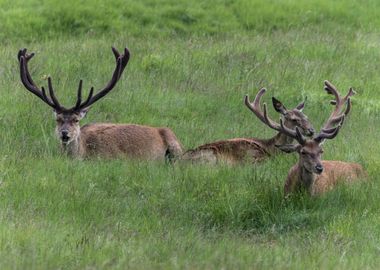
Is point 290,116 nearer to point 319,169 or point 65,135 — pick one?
point 319,169

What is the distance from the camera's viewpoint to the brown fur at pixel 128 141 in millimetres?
11438

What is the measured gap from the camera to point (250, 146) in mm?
11453

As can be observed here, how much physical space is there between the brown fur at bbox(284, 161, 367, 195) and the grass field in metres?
0.19

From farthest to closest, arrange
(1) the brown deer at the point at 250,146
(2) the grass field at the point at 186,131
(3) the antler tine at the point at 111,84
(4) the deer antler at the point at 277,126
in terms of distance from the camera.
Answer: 1. (1) the brown deer at the point at 250,146
2. (3) the antler tine at the point at 111,84
3. (4) the deer antler at the point at 277,126
4. (2) the grass field at the point at 186,131

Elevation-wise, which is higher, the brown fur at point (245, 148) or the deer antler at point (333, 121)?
the deer antler at point (333, 121)

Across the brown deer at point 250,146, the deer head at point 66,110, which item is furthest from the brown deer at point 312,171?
the deer head at point 66,110

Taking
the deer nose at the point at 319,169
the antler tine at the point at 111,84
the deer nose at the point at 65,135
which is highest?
the antler tine at the point at 111,84

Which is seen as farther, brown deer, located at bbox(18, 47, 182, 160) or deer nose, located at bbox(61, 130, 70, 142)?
brown deer, located at bbox(18, 47, 182, 160)

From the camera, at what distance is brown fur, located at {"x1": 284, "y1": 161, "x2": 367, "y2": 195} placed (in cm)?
946

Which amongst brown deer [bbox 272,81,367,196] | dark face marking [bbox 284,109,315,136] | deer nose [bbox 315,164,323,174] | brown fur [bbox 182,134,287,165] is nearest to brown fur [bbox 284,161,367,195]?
brown deer [bbox 272,81,367,196]

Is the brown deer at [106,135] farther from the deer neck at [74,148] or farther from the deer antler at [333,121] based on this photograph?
the deer antler at [333,121]

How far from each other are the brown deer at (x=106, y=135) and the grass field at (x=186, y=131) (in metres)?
0.33

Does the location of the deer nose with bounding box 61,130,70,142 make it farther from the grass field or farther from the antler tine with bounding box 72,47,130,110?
the antler tine with bounding box 72,47,130,110

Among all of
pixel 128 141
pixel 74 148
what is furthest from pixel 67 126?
pixel 128 141
